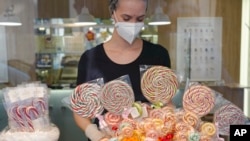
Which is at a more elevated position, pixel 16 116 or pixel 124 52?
pixel 124 52

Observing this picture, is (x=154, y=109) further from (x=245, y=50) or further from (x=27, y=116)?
(x=245, y=50)

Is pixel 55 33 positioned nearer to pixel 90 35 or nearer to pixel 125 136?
pixel 90 35

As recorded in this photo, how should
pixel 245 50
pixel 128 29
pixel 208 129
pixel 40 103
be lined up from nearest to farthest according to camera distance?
pixel 208 129, pixel 40 103, pixel 128 29, pixel 245 50

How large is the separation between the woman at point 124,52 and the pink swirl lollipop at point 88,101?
138mm

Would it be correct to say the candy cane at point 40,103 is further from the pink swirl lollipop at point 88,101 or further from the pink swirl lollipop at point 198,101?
the pink swirl lollipop at point 198,101

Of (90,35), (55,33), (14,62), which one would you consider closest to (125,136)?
(90,35)

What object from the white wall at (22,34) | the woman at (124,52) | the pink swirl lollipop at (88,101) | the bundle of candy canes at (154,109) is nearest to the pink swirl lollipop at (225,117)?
the bundle of candy canes at (154,109)

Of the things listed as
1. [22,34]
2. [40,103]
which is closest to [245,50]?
[22,34]

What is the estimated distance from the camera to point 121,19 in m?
1.29

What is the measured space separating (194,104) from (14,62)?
8.22 ft

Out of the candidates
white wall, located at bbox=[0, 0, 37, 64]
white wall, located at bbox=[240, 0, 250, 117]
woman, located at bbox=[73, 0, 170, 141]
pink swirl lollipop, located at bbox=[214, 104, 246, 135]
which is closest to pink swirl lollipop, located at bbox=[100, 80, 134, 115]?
woman, located at bbox=[73, 0, 170, 141]

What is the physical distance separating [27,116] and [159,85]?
19.7 inches

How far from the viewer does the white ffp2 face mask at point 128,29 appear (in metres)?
1.29

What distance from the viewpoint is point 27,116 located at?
1.06m
